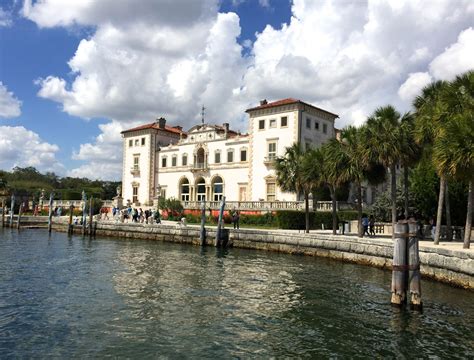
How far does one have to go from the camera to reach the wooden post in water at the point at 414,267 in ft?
46.8

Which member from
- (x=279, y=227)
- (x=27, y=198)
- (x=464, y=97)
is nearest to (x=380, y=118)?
(x=464, y=97)

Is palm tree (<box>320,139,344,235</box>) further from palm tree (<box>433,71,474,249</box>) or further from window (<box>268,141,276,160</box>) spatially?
window (<box>268,141,276,160</box>)

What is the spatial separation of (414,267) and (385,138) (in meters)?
13.8

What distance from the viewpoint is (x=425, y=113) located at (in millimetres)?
25109

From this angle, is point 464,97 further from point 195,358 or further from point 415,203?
point 195,358

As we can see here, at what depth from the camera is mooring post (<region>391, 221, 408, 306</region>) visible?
14.4 meters

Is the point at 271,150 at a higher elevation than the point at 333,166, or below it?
higher

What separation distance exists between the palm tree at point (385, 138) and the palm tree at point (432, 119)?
1.25 meters

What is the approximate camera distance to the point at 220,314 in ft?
45.9

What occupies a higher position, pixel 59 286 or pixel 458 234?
pixel 458 234

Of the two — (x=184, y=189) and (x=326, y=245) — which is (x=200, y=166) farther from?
(x=326, y=245)

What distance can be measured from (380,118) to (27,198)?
6959 centimetres

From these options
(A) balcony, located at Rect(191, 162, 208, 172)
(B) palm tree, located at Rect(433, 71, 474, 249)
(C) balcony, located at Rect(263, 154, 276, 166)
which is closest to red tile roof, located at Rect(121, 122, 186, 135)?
(A) balcony, located at Rect(191, 162, 208, 172)

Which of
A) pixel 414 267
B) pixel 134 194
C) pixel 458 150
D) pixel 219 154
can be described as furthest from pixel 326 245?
pixel 134 194
